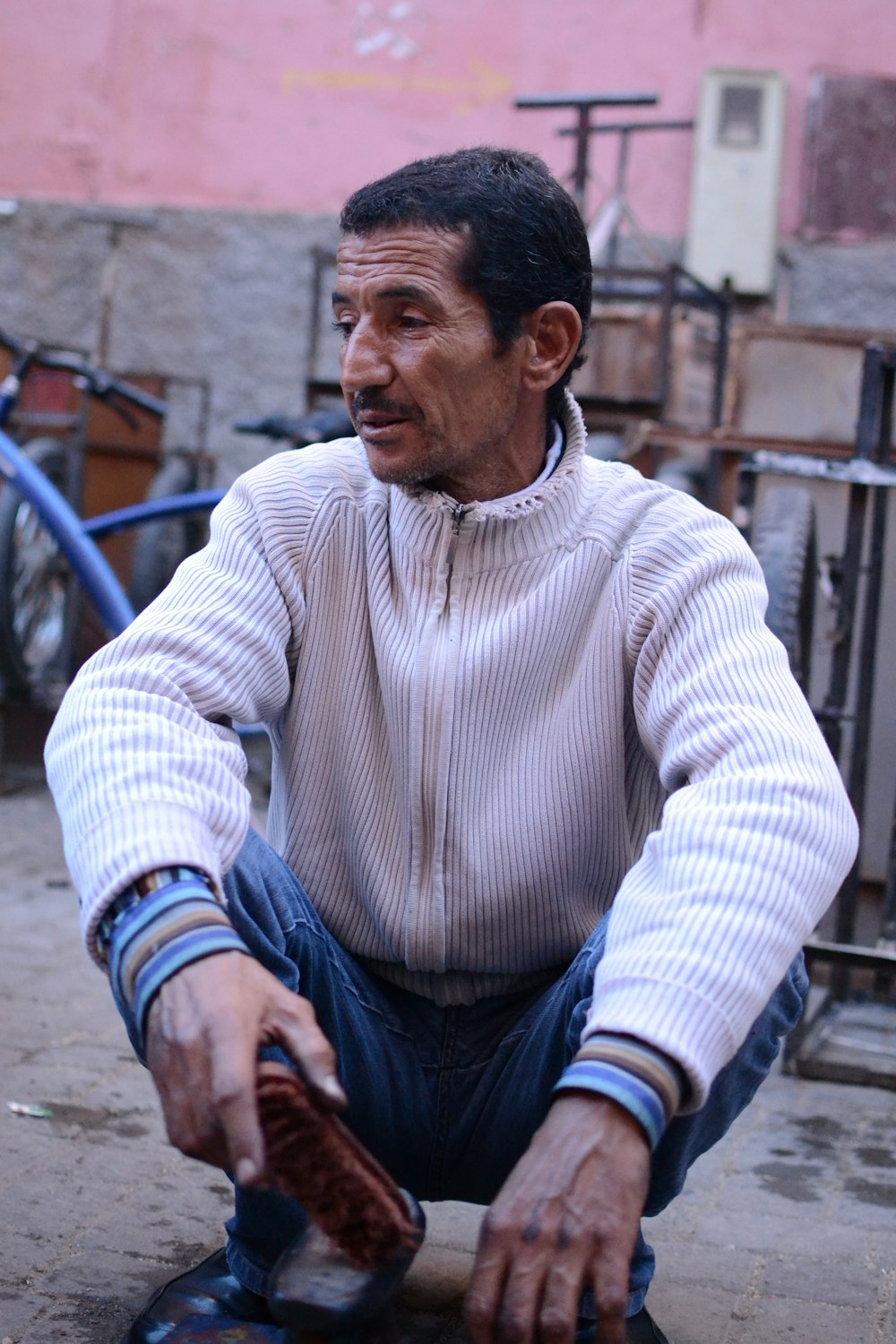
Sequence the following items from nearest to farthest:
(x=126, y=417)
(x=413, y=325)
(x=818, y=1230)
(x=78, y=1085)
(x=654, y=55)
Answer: (x=413, y=325), (x=818, y=1230), (x=78, y=1085), (x=126, y=417), (x=654, y=55)

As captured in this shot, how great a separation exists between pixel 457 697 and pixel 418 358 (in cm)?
41

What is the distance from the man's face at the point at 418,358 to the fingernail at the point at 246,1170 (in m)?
0.90

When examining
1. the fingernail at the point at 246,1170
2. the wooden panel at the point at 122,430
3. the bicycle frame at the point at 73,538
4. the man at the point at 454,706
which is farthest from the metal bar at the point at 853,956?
the wooden panel at the point at 122,430

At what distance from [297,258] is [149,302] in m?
0.85

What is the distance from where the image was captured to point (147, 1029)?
141 cm

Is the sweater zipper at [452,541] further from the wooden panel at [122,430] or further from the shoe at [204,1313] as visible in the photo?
the wooden panel at [122,430]

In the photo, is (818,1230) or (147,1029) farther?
(818,1230)

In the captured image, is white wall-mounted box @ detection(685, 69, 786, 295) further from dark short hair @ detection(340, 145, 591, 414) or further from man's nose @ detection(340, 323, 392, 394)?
man's nose @ detection(340, 323, 392, 394)

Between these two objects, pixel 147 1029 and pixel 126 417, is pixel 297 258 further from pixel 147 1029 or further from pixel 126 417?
pixel 147 1029

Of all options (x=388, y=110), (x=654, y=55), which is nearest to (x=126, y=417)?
(x=388, y=110)

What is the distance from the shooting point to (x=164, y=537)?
618 cm

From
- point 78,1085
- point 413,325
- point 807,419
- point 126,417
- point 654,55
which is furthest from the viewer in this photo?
point 654,55

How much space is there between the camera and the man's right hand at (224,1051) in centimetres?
131

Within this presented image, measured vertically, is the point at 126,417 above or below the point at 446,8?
below
